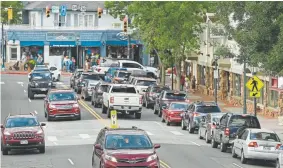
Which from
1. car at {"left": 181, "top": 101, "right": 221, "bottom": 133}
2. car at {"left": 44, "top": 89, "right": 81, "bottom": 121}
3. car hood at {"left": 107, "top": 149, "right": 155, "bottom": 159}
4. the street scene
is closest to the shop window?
the street scene

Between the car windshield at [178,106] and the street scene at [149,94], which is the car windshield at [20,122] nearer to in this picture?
the street scene at [149,94]

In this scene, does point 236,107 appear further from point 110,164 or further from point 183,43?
point 110,164

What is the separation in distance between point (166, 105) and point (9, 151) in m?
17.8

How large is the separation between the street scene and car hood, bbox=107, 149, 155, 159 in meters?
0.03

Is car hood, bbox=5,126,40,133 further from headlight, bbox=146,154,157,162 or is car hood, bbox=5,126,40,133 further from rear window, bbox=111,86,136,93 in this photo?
rear window, bbox=111,86,136,93

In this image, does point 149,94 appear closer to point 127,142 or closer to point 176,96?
point 176,96

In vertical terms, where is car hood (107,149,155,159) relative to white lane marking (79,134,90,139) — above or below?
above

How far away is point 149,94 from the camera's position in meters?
61.5

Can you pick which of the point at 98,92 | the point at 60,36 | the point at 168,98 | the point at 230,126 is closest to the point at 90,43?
the point at 60,36

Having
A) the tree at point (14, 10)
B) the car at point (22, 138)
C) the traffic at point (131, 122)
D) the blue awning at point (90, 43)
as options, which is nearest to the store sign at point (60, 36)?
the blue awning at point (90, 43)

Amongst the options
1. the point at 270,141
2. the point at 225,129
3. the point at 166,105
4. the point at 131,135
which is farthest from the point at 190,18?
the point at 131,135

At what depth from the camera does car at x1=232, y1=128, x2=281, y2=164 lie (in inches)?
1368

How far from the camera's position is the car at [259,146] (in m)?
34.8

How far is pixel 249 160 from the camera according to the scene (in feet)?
120
